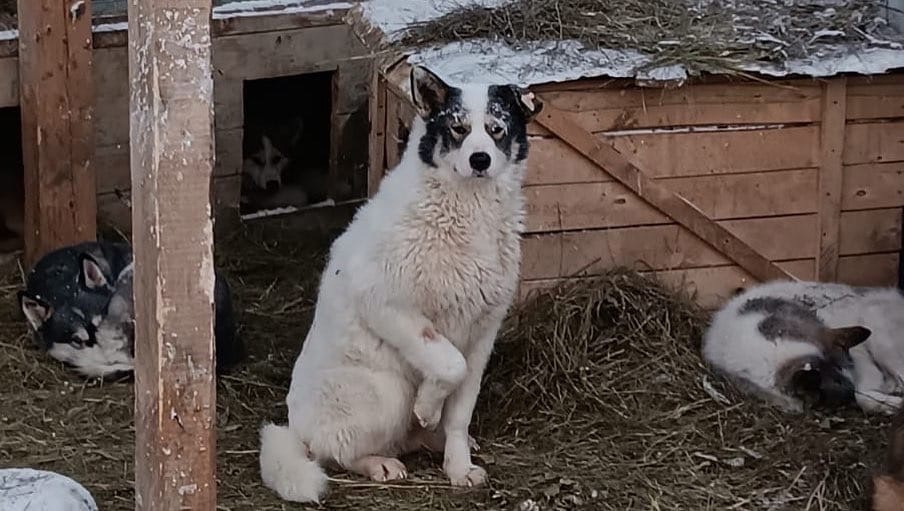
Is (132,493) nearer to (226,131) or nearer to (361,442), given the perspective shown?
(361,442)

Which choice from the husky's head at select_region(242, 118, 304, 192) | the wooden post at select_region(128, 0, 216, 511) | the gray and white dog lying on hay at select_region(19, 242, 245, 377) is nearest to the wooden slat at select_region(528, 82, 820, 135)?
the gray and white dog lying on hay at select_region(19, 242, 245, 377)

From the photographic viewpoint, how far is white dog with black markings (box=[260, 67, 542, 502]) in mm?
4949

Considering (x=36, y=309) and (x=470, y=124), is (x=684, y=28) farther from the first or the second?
→ (x=36, y=309)

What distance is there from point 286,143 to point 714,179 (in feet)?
10.4

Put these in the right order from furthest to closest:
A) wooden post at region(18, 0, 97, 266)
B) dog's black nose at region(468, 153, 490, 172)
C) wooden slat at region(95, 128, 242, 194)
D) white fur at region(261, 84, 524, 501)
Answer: wooden slat at region(95, 128, 242, 194), wooden post at region(18, 0, 97, 266), white fur at region(261, 84, 524, 501), dog's black nose at region(468, 153, 490, 172)

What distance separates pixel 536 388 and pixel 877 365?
1.35 meters

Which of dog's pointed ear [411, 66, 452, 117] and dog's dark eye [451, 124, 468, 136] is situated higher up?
dog's pointed ear [411, 66, 452, 117]

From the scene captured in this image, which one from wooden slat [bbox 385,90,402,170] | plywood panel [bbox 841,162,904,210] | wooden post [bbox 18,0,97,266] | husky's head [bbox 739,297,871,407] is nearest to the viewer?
husky's head [bbox 739,297,871,407]

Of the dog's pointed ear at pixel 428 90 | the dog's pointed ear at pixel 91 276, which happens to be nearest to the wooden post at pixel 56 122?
the dog's pointed ear at pixel 91 276

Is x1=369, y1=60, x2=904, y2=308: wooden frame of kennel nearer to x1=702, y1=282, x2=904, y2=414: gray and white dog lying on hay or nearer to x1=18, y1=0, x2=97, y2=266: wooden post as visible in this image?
x1=702, y1=282, x2=904, y2=414: gray and white dog lying on hay

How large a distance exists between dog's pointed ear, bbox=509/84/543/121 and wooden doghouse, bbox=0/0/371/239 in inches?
86.4

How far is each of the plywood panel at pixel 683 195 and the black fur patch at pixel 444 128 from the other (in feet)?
2.79

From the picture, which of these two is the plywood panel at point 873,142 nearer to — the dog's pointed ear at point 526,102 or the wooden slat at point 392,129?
the dog's pointed ear at point 526,102

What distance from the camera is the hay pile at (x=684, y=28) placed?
19.6 ft
